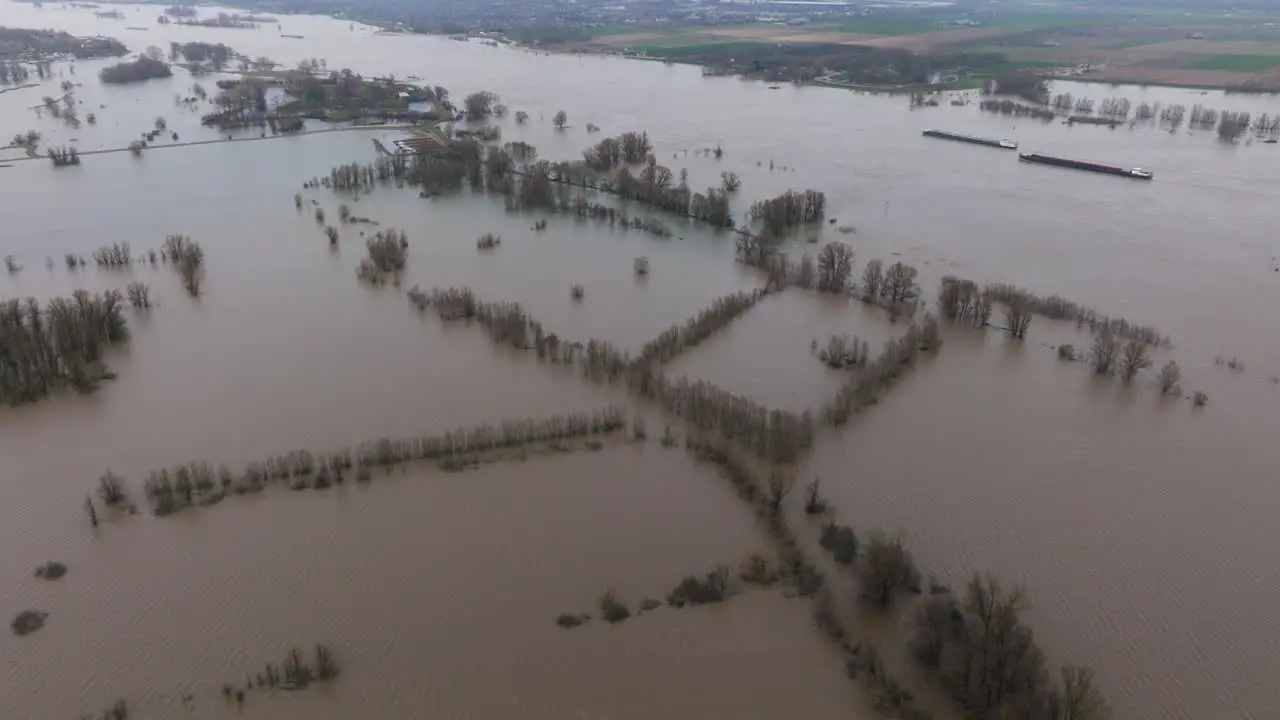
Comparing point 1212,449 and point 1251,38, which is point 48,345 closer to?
point 1212,449

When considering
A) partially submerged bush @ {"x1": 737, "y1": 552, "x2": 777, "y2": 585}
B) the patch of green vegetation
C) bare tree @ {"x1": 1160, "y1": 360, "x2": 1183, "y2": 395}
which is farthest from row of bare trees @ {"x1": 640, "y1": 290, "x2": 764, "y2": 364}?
the patch of green vegetation

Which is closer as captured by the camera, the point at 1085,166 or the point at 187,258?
the point at 187,258

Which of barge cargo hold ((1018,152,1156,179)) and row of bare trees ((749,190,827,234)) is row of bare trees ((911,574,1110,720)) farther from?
barge cargo hold ((1018,152,1156,179))

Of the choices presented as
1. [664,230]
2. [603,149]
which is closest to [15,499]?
[664,230]

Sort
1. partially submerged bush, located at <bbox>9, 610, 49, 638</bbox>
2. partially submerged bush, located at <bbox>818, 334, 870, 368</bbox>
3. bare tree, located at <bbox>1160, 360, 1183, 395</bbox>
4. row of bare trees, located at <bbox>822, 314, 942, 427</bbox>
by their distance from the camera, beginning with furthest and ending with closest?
1. partially submerged bush, located at <bbox>818, 334, 870, 368</bbox>
2. bare tree, located at <bbox>1160, 360, 1183, 395</bbox>
3. row of bare trees, located at <bbox>822, 314, 942, 427</bbox>
4. partially submerged bush, located at <bbox>9, 610, 49, 638</bbox>

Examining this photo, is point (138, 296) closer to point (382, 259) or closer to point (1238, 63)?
point (382, 259)

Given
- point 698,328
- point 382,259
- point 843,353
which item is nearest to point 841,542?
point 843,353

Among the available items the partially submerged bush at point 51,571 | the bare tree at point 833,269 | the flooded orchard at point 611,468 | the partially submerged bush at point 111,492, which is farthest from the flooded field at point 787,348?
the partially submerged bush at point 51,571
